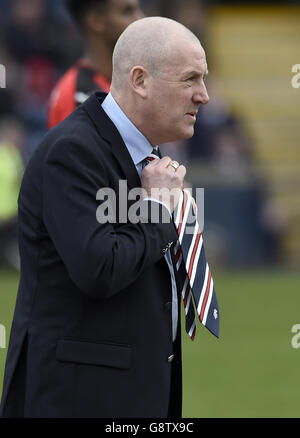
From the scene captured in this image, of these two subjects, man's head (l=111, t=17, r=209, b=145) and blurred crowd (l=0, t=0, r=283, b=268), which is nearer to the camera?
man's head (l=111, t=17, r=209, b=145)

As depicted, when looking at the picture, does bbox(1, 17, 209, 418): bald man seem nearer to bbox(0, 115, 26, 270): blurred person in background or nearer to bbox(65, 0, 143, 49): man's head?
bbox(65, 0, 143, 49): man's head

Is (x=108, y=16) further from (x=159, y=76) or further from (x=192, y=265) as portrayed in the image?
(x=192, y=265)

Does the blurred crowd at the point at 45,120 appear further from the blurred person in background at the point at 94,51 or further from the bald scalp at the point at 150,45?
the bald scalp at the point at 150,45

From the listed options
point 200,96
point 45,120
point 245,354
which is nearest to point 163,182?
point 200,96

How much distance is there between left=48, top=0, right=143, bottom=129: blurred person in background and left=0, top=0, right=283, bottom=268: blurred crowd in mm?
7134

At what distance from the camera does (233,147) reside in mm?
12969

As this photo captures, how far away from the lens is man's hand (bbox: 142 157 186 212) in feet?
9.74

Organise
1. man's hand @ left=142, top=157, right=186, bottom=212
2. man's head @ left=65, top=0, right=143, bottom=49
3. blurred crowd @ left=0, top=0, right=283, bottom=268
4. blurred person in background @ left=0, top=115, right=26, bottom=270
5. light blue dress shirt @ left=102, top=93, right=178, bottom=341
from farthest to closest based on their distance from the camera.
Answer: blurred crowd @ left=0, top=0, right=283, bottom=268, blurred person in background @ left=0, top=115, right=26, bottom=270, man's head @ left=65, top=0, right=143, bottom=49, light blue dress shirt @ left=102, top=93, right=178, bottom=341, man's hand @ left=142, top=157, right=186, bottom=212

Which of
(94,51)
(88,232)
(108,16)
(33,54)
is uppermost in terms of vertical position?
(33,54)

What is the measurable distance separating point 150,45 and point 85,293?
2.55ft

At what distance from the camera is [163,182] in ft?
9.82

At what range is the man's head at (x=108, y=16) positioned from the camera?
16.0 ft

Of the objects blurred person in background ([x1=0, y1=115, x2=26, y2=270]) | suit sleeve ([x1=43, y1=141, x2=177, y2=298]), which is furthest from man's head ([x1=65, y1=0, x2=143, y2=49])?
blurred person in background ([x1=0, y1=115, x2=26, y2=270])

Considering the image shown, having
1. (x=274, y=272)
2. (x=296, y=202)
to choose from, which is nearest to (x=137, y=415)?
(x=274, y=272)
